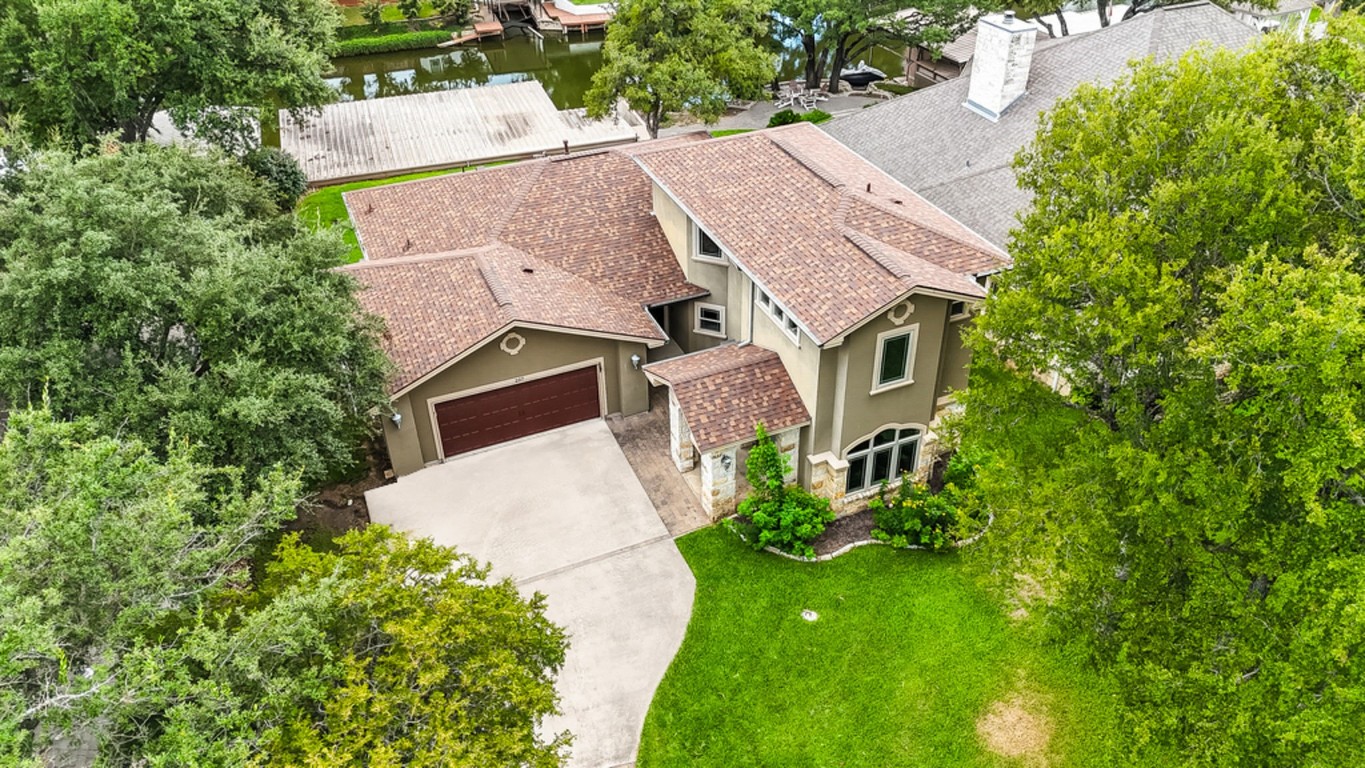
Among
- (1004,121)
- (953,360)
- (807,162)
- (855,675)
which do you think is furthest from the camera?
(1004,121)

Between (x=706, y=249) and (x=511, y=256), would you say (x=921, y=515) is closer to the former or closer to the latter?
(x=706, y=249)

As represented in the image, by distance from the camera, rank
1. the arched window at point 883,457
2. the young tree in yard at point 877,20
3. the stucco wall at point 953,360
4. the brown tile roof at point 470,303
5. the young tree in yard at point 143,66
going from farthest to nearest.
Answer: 1. the young tree in yard at point 877,20
2. the young tree in yard at point 143,66
3. the brown tile roof at point 470,303
4. the arched window at point 883,457
5. the stucco wall at point 953,360

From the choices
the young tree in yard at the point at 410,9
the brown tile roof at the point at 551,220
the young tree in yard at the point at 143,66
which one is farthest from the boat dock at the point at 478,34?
the brown tile roof at the point at 551,220

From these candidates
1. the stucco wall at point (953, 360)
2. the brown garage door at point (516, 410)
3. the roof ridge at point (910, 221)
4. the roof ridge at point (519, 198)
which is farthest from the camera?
the roof ridge at point (519, 198)

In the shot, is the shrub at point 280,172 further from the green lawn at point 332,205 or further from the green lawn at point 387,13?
the green lawn at point 387,13

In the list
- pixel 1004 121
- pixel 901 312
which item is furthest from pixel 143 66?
pixel 1004 121

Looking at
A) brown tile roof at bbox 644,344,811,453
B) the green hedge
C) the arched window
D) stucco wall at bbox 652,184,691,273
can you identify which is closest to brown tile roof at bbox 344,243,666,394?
stucco wall at bbox 652,184,691,273
